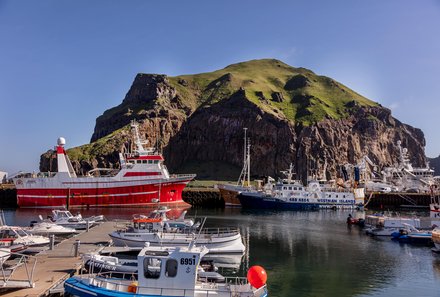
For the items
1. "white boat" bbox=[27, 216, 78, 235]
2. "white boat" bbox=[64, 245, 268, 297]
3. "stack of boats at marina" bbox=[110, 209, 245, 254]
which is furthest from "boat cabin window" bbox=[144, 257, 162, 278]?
"white boat" bbox=[27, 216, 78, 235]

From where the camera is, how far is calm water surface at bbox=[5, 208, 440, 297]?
2820 centimetres

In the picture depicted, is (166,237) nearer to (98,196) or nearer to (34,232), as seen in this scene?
(34,232)

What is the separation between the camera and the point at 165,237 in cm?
3578

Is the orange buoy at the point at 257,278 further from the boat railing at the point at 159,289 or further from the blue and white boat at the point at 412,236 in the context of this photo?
the blue and white boat at the point at 412,236

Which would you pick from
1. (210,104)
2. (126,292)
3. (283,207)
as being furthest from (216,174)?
(126,292)

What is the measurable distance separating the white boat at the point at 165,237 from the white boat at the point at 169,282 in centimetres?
1416

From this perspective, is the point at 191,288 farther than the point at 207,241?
No

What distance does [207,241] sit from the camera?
35625 mm

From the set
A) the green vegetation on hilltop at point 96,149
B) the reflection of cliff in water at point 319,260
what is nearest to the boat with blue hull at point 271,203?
the reflection of cliff in water at point 319,260

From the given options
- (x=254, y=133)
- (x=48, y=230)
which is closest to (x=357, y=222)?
(x=48, y=230)

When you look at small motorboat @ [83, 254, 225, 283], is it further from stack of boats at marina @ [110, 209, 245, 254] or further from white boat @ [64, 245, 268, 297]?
stack of boats at marina @ [110, 209, 245, 254]

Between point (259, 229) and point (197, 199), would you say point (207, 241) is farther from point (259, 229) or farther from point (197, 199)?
point (197, 199)

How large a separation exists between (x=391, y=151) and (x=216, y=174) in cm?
8704

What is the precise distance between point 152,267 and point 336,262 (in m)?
Answer: 21.7
